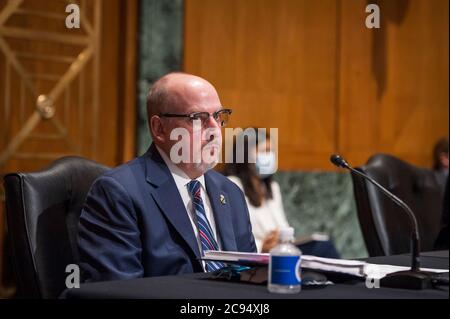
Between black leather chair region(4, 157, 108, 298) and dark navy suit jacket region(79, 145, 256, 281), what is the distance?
10cm

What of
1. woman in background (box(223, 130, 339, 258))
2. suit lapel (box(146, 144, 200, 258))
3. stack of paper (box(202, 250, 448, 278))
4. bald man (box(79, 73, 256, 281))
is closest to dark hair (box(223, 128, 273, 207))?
woman in background (box(223, 130, 339, 258))

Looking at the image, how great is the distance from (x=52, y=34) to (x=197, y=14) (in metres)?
1.11

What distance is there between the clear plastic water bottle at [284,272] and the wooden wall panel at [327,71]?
3829 mm

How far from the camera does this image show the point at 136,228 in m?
2.43

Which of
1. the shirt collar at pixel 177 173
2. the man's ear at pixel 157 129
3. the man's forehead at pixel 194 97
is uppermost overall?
the man's forehead at pixel 194 97

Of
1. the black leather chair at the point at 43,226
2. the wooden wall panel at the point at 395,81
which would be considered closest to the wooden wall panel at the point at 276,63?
the wooden wall panel at the point at 395,81

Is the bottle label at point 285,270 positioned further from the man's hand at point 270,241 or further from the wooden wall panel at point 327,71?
the wooden wall panel at point 327,71

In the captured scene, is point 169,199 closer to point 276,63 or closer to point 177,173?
point 177,173

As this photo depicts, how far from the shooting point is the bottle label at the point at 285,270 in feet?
5.85

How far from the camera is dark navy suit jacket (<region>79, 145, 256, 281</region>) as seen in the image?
234cm

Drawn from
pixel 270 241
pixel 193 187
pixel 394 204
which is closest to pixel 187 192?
pixel 193 187

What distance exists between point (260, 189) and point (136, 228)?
2.84 m

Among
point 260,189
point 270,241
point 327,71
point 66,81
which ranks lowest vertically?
point 270,241
